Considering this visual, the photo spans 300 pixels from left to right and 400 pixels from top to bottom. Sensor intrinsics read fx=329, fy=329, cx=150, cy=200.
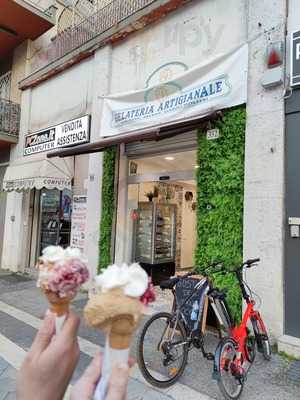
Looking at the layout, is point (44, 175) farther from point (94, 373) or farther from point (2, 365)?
point (94, 373)

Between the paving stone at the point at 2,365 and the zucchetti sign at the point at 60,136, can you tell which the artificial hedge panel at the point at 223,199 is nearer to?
the paving stone at the point at 2,365

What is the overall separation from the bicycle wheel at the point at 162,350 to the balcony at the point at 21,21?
Answer: 373 inches

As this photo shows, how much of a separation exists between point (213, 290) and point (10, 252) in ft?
26.7

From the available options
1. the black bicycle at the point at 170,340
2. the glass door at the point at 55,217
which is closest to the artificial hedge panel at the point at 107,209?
the glass door at the point at 55,217

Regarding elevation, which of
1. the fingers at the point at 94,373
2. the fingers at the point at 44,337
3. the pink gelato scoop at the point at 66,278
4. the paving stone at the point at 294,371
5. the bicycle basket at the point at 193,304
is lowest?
the paving stone at the point at 294,371

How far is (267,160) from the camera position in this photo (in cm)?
464

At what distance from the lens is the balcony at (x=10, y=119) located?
10281 millimetres

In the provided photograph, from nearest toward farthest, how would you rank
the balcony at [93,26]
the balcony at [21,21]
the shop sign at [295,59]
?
the shop sign at [295,59] → the balcony at [93,26] → the balcony at [21,21]

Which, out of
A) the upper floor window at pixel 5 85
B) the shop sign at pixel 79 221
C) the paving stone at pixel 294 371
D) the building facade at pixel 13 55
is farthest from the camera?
the upper floor window at pixel 5 85

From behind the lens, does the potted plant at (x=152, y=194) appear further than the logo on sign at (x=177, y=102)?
Yes

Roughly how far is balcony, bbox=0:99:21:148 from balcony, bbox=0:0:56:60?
1.99 metres

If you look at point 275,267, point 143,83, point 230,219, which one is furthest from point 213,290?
point 143,83

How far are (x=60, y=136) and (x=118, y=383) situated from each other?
8223mm

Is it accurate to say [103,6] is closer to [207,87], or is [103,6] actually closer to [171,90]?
[171,90]
